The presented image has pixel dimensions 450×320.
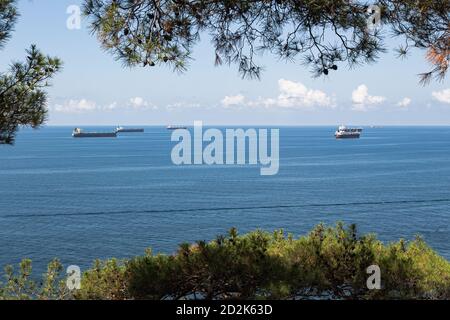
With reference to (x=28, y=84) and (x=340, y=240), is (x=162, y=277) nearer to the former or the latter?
(x=340, y=240)

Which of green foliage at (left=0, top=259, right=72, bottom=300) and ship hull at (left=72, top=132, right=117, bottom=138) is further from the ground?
ship hull at (left=72, top=132, right=117, bottom=138)

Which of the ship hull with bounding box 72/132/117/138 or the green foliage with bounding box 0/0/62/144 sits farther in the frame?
the ship hull with bounding box 72/132/117/138

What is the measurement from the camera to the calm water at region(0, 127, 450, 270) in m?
37.7

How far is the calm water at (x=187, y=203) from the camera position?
3766 cm

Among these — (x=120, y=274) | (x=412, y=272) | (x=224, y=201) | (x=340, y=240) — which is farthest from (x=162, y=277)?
(x=224, y=201)

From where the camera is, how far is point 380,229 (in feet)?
129

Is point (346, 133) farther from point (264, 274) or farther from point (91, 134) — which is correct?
point (264, 274)

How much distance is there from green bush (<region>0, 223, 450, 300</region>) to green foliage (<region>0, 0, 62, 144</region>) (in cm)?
200

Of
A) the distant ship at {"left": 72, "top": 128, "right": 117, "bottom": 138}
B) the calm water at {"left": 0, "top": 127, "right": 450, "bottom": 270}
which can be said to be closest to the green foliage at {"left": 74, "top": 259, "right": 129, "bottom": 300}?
the calm water at {"left": 0, "top": 127, "right": 450, "bottom": 270}

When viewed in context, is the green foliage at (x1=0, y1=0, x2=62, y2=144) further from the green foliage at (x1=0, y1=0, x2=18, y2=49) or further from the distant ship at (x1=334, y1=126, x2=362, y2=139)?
the distant ship at (x1=334, y1=126, x2=362, y2=139)

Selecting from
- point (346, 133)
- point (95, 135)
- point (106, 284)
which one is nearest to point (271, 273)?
point (106, 284)
